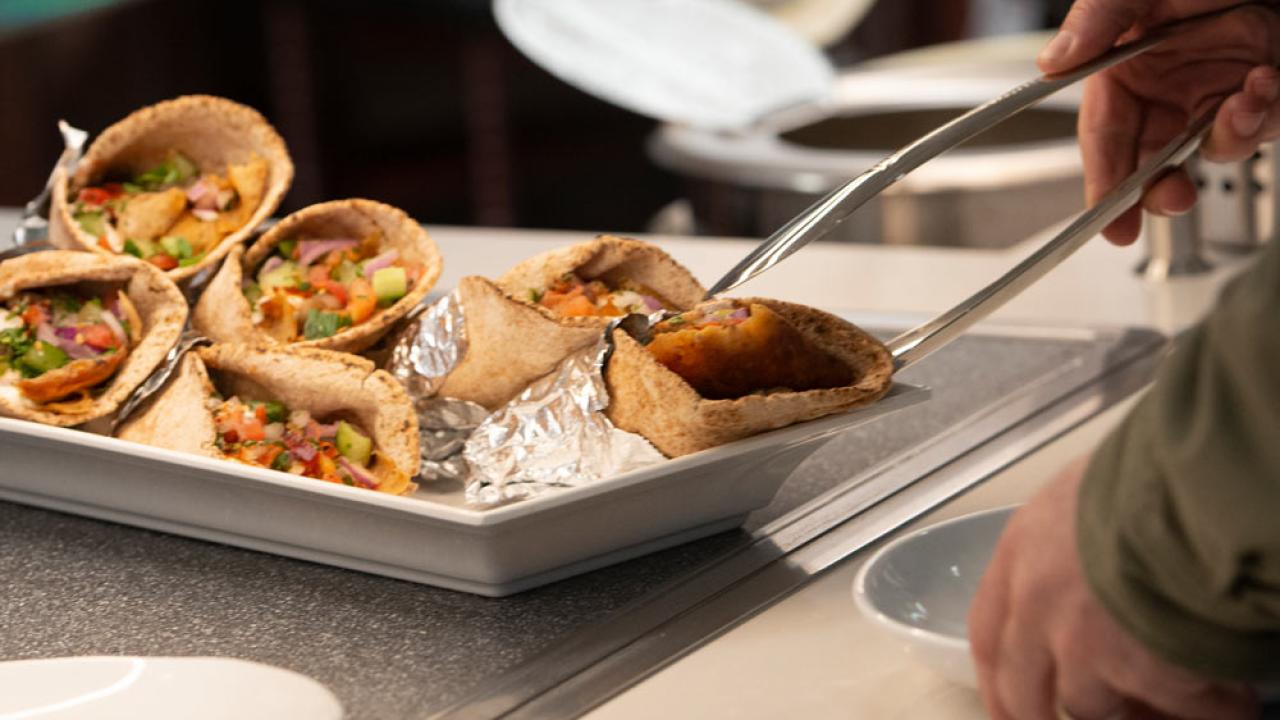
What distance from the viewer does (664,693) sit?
73 centimetres

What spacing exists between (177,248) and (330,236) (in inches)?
4.3

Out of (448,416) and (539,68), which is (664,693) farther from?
(539,68)

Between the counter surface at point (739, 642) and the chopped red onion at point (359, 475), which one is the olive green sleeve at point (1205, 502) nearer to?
the counter surface at point (739, 642)

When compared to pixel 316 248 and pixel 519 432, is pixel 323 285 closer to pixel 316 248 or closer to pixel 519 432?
pixel 316 248

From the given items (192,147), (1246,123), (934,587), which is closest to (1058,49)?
(1246,123)

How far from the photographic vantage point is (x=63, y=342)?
3.30ft

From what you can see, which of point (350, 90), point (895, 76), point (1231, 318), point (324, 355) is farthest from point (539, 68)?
point (1231, 318)

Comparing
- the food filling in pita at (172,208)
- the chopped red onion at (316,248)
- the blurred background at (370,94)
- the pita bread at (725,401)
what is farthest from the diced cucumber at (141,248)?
the blurred background at (370,94)

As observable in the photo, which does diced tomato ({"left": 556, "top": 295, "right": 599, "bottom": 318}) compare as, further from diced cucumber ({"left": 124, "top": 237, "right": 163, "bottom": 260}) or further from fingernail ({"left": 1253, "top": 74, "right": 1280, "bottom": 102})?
fingernail ({"left": 1253, "top": 74, "right": 1280, "bottom": 102})

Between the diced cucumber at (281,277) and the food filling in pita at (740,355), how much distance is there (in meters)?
0.34

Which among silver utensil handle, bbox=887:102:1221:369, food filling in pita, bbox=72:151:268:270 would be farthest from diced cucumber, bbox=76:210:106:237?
silver utensil handle, bbox=887:102:1221:369

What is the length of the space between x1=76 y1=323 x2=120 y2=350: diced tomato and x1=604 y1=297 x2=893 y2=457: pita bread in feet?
1.16

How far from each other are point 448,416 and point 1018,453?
1.20ft

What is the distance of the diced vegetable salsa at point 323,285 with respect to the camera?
1.04 meters
